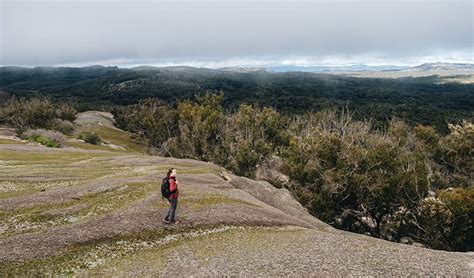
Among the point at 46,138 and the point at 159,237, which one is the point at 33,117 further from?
the point at 159,237

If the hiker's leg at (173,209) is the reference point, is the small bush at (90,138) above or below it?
below

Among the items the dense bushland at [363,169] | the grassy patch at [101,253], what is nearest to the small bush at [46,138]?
the dense bushland at [363,169]

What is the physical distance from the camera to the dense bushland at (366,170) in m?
54.5

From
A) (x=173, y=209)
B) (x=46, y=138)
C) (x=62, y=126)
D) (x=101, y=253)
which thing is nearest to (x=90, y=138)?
(x=46, y=138)

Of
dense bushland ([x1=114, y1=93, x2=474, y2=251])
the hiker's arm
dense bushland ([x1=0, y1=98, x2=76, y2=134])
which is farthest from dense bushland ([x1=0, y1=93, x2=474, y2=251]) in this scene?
the hiker's arm

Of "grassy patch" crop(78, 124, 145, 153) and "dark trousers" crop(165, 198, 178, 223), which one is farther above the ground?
"dark trousers" crop(165, 198, 178, 223)

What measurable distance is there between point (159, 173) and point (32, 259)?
2603 centimetres

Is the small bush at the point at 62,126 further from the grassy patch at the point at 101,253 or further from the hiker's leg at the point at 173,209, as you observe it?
the grassy patch at the point at 101,253

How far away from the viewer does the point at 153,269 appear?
27.4m

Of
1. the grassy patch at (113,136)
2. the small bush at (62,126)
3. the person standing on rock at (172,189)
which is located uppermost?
the person standing on rock at (172,189)

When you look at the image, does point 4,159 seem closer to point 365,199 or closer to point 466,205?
point 365,199

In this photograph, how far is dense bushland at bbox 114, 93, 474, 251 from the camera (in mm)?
54531

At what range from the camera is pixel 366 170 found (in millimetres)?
68938

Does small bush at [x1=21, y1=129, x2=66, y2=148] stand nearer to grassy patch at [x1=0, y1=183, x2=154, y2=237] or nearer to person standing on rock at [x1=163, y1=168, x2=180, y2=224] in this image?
grassy patch at [x1=0, y1=183, x2=154, y2=237]
